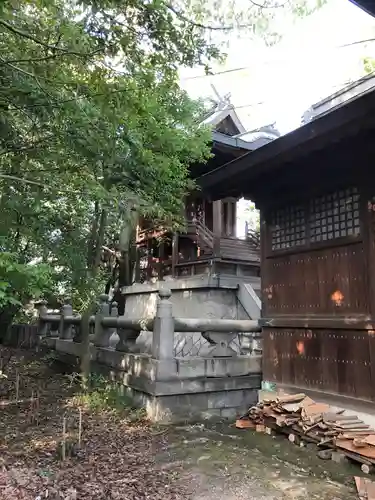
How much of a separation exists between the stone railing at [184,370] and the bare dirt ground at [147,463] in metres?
0.41

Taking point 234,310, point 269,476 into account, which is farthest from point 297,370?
point 234,310

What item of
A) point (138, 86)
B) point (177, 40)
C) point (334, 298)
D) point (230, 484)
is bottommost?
point (230, 484)

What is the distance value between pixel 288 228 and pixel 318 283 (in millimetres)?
1078

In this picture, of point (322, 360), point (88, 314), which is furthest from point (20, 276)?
point (88, 314)

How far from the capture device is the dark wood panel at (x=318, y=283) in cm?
543

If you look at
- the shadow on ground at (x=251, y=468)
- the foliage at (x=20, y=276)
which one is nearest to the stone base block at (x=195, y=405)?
the shadow on ground at (x=251, y=468)

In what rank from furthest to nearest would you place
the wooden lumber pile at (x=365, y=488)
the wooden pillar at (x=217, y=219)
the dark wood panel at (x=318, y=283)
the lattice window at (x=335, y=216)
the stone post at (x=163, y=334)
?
the wooden pillar at (x=217, y=219) < the stone post at (x=163, y=334) < the lattice window at (x=335, y=216) < the dark wood panel at (x=318, y=283) < the wooden lumber pile at (x=365, y=488)

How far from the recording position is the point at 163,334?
6543 millimetres

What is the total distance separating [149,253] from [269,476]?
12.5 meters

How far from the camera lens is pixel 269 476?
4.29 meters

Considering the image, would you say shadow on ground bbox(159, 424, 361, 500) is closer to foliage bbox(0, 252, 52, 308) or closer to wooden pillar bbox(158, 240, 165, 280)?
foliage bbox(0, 252, 52, 308)

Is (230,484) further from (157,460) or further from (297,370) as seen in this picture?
(297,370)

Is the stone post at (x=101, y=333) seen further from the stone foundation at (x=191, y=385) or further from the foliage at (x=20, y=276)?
the foliage at (x=20, y=276)

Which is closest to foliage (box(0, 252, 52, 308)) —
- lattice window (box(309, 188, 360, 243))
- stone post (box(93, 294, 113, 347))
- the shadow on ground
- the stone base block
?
the shadow on ground
